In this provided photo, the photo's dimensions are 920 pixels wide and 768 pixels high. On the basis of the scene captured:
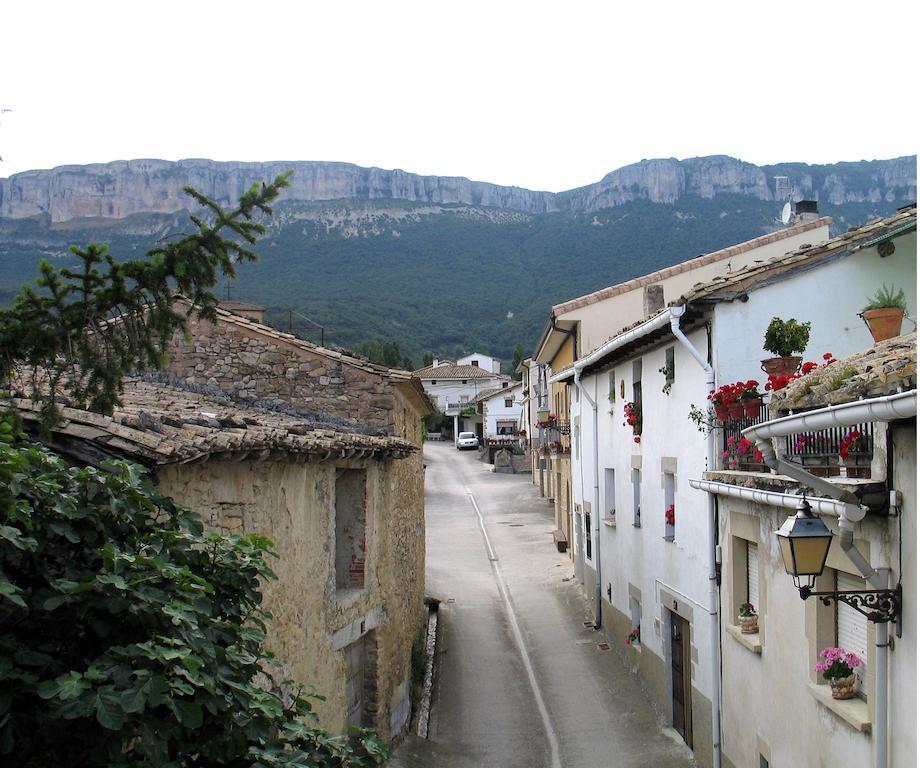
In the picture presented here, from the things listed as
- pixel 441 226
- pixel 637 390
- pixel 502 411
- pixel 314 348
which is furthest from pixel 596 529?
pixel 441 226

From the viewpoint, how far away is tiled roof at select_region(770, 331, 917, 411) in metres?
5.86

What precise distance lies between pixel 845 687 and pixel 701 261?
1605 centimetres

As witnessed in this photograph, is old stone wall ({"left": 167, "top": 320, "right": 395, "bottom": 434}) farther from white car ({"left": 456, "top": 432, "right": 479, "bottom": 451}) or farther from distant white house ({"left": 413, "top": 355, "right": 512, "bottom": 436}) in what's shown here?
distant white house ({"left": 413, "top": 355, "right": 512, "bottom": 436})

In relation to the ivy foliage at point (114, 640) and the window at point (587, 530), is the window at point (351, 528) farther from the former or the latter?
the window at point (587, 530)

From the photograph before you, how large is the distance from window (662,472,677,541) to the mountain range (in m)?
62.0

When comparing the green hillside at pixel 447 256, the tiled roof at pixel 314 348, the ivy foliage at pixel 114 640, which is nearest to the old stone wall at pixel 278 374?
the tiled roof at pixel 314 348

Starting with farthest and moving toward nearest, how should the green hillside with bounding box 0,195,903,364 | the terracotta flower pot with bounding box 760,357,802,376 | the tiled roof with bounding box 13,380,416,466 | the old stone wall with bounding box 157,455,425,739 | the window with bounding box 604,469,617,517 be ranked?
1. the green hillside with bounding box 0,195,903,364
2. the window with bounding box 604,469,617,517
3. the terracotta flower pot with bounding box 760,357,802,376
4. the old stone wall with bounding box 157,455,425,739
5. the tiled roof with bounding box 13,380,416,466

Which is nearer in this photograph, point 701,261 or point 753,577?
point 753,577

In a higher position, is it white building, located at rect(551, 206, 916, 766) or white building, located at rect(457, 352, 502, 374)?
white building, located at rect(457, 352, 502, 374)

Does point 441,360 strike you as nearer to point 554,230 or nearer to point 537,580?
point 554,230

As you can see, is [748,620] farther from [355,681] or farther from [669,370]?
[355,681]

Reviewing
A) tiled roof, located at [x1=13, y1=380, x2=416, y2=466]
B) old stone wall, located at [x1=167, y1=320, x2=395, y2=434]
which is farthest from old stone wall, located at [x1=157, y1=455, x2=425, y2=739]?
old stone wall, located at [x1=167, y1=320, x2=395, y2=434]

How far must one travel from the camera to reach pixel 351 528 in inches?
465

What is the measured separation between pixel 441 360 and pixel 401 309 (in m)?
8.07
